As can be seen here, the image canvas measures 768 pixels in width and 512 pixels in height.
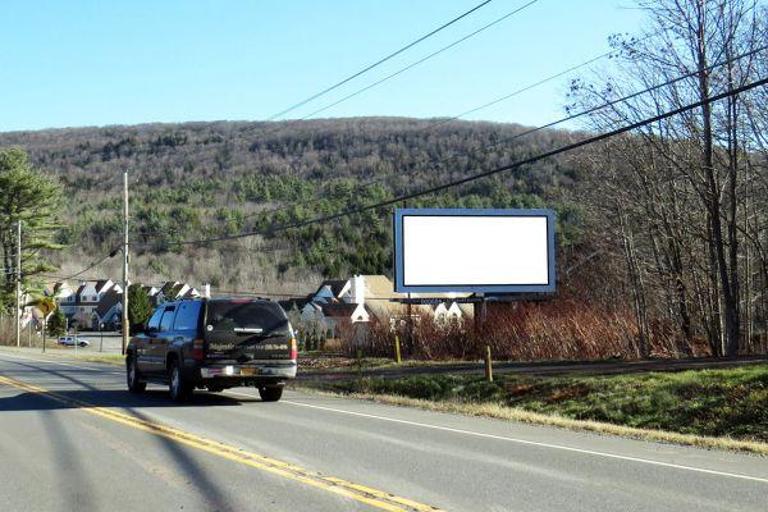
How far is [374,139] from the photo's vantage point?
84.9 m

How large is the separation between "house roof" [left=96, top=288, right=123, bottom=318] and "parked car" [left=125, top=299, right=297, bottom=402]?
112 meters

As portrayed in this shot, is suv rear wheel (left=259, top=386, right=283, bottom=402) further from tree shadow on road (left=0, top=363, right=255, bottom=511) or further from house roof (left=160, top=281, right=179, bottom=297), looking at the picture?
house roof (left=160, top=281, right=179, bottom=297)

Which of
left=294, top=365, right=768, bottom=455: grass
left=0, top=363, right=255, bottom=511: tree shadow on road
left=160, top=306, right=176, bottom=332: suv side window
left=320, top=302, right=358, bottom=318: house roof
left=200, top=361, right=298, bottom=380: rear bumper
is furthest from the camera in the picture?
left=320, top=302, right=358, bottom=318: house roof

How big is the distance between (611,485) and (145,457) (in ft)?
17.1

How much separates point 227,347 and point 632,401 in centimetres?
786

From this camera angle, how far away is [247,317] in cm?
1664

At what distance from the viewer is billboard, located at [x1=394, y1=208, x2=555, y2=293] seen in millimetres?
32688

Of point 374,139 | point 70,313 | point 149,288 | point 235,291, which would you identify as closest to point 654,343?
point 374,139

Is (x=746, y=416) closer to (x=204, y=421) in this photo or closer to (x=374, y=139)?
(x=204, y=421)

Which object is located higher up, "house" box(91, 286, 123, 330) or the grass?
"house" box(91, 286, 123, 330)

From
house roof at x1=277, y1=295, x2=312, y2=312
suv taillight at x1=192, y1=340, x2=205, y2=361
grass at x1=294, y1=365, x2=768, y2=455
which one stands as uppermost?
house roof at x1=277, y1=295, x2=312, y2=312

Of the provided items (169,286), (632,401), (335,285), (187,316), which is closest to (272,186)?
(335,285)

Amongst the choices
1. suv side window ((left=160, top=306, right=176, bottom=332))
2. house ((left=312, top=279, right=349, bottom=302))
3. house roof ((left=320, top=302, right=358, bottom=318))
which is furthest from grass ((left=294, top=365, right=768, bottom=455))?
house ((left=312, top=279, right=349, bottom=302))

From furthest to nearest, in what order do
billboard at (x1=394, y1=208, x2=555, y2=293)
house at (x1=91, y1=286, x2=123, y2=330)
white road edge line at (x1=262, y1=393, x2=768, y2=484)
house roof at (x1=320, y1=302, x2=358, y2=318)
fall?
house at (x1=91, y1=286, x2=123, y2=330), house roof at (x1=320, y1=302, x2=358, y2=318), billboard at (x1=394, y1=208, x2=555, y2=293), white road edge line at (x1=262, y1=393, x2=768, y2=484)
